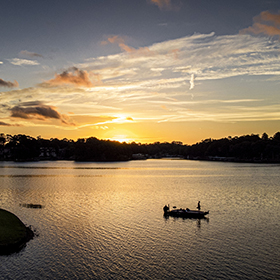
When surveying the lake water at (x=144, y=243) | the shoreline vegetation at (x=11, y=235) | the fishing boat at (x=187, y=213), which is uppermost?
the shoreline vegetation at (x=11, y=235)

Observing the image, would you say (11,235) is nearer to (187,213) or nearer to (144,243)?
(144,243)

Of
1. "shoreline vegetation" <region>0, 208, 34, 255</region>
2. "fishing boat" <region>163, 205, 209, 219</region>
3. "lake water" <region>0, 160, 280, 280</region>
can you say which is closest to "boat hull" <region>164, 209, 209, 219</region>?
"fishing boat" <region>163, 205, 209, 219</region>

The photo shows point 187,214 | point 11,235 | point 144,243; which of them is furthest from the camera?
point 187,214

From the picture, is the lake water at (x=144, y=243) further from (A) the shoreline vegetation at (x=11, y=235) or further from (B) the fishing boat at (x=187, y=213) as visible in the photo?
(B) the fishing boat at (x=187, y=213)

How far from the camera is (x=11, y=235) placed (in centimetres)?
3008

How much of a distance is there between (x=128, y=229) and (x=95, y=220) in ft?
23.5

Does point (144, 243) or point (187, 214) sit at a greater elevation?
point (187, 214)

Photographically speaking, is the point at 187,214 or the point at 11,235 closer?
the point at 11,235

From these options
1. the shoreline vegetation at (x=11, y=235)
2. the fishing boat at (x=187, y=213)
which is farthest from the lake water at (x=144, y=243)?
the fishing boat at (x=187, y=213)

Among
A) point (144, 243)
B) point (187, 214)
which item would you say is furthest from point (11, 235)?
point (187, 214)

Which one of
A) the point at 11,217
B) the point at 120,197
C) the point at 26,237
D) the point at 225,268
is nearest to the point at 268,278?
the point at 225,268

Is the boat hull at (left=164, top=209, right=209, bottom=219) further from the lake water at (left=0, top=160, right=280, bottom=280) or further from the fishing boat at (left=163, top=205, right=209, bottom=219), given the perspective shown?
the lake water at (left=0, top=160, right=280, bottom=280)

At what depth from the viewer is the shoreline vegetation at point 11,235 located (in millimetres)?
27806

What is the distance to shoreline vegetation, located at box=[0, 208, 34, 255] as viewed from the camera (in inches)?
1095
